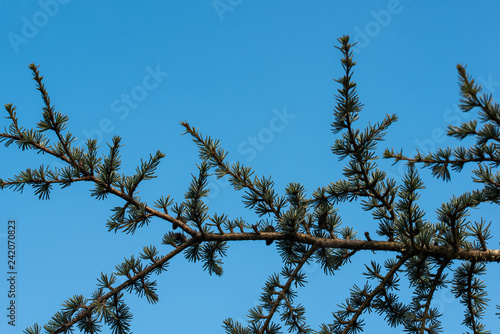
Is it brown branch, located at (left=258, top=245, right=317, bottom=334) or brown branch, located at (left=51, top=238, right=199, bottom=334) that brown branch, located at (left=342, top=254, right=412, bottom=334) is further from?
brown branch, located at (left=51, top=238, right=199, bottom=334)

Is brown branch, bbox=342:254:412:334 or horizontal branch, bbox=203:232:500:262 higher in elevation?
horizontal branch, bbox=203:232:500:262

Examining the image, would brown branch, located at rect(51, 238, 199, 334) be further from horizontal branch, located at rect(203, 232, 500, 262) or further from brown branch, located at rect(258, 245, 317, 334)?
brown branch, located at rect(258, 245, 317, 334)

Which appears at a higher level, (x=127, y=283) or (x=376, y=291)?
(x=376, y=291)

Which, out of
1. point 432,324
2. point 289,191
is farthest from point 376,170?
point 432,324

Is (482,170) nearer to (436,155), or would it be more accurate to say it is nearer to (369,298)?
(436,155)

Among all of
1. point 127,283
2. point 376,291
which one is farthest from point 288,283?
point 127,283

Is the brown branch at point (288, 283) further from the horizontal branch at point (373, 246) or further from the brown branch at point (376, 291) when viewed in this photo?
the brown branch at point (376, 291)

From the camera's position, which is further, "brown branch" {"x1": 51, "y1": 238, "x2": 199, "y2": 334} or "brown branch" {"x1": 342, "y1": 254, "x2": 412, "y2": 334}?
"brown branch" {"x1": 342, "y1": 254, "x2": 412, "y2": 334}

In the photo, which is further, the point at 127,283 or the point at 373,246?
the point at 373,246

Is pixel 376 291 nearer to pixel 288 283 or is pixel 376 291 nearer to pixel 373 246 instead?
pixel 373 246

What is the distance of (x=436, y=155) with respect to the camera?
9.89 feet

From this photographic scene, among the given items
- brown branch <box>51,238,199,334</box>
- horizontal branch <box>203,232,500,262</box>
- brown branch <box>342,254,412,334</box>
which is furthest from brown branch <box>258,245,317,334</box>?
brown branch <box>51,238,199,334</box>

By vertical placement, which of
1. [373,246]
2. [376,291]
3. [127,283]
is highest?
[373,246]

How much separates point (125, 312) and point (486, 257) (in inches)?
96.2
